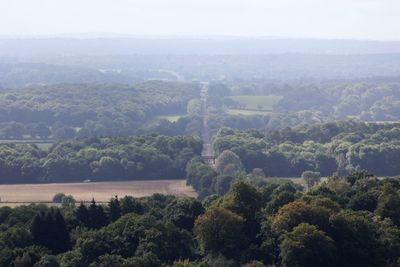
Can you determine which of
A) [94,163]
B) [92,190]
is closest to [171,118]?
[94,163]

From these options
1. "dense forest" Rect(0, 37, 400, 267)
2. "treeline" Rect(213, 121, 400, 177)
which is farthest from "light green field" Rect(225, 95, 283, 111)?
"treeline" Rect(213, 121, 400, 177)

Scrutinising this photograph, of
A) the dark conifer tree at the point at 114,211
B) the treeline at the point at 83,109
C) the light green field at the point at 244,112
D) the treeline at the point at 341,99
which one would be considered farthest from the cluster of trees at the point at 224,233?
the treeline at the point at 341,99

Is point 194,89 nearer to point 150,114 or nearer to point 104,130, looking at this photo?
point 150,114

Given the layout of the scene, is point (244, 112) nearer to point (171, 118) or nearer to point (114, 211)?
point (171, 118)

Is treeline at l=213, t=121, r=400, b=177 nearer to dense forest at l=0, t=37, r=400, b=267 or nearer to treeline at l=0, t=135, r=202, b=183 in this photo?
dense forest at l=0, t=37, r=400, b=267

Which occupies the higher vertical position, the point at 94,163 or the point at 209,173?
the point at 209,173
